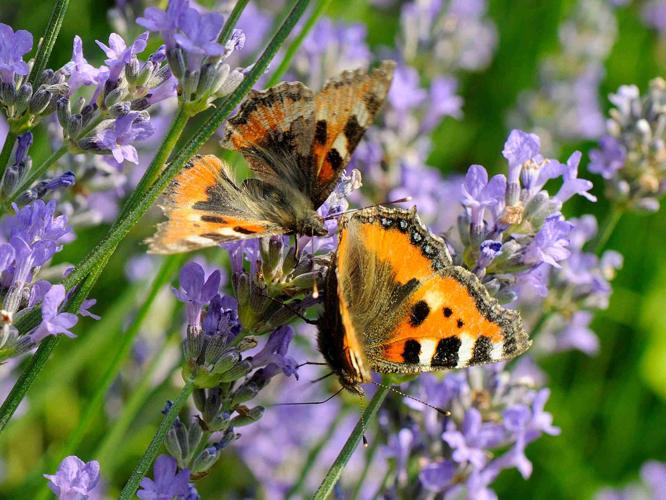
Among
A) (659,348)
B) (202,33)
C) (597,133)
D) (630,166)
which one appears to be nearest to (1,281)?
(202,33)

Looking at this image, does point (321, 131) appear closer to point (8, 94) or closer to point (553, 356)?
point (8, 94)

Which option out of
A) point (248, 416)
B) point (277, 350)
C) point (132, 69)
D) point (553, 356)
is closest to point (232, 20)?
point (132, 69)

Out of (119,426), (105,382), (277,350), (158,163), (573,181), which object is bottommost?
(119,426)

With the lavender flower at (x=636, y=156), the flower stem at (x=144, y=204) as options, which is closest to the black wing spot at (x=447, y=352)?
the flower stem at (x=144, y=204)

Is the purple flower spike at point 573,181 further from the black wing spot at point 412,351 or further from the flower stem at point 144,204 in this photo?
the flower stem at point 144,204

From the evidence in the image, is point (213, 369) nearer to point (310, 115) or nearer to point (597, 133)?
point (310, 115)

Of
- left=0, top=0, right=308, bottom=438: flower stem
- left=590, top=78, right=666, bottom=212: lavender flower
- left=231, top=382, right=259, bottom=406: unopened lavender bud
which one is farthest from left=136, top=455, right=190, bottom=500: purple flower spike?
left=590, top=78, right=666, bottom=212: lavender flower

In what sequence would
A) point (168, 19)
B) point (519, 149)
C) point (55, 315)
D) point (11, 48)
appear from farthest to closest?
point (519, 149) → point (11, 48) → point (168, 19) → point (55, 315)
